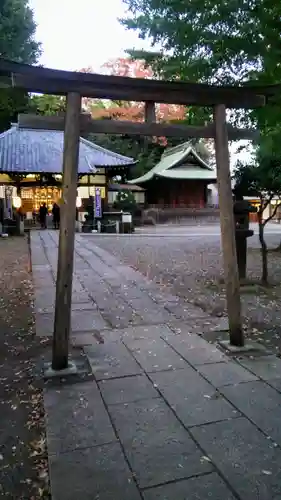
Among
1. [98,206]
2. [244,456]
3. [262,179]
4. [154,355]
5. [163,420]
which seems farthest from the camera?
[98,206]

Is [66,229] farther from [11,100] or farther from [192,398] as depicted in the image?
[11,100]

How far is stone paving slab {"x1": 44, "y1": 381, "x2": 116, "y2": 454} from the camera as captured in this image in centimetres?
240

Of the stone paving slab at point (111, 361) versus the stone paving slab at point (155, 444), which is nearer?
the stone paving slab at point (155, 444)

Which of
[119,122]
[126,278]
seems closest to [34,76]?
[119,122]

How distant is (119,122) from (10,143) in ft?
63.9

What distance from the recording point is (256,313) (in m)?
5.46

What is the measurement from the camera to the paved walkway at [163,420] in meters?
2.03

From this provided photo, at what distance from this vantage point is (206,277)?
817cm

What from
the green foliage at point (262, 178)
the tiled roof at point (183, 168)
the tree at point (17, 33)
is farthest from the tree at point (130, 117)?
the green foliage at point (262, 178)

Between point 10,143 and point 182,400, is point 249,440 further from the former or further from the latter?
point 10,143

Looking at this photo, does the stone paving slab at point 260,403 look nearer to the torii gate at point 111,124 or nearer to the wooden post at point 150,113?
the torii gate at point 111,124

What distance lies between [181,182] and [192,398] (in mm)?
30807

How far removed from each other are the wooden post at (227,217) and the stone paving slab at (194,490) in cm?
209

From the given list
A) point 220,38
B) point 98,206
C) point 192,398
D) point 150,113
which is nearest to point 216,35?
point 220,38
